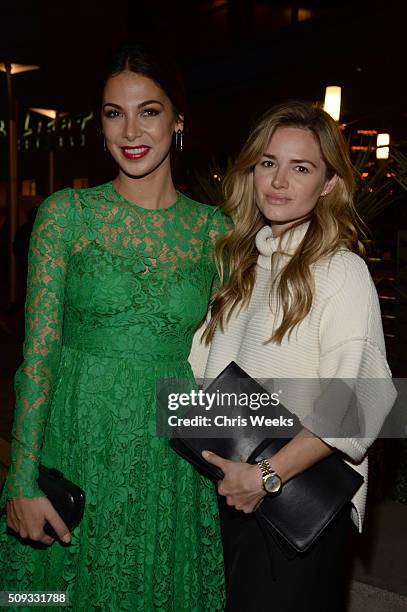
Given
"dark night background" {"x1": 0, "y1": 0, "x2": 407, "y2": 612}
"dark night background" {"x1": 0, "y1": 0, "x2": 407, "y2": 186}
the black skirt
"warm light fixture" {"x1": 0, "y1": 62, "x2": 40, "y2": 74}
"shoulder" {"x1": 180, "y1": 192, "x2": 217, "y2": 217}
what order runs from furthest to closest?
"warm light fixture" {"x1": 0, "y1": 62, "x2": 40, "y2": 74}
"dark night background" {"x1": 0, "y1": 0, "x2": 407, "y2": 186}
"dark night background" {"x1": 0, "y1": 0, "x2": 407, "y2": 612}
"shoulder" {"x1": 180, "y1": 192, "x2": 217, "y2": 217}
the black skirt

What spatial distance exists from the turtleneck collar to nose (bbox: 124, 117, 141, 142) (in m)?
0.48

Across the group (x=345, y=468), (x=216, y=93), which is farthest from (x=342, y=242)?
(x=216, y=93)

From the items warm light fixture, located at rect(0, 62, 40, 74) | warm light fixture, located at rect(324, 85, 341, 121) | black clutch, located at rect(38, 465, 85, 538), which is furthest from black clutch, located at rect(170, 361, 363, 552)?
warm light fixture, located at rect(0, 62, 40, 74)

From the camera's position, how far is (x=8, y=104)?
12953mm

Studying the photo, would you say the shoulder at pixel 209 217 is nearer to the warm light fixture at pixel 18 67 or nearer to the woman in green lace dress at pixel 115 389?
the woman in green lace dress at pixel 115 389

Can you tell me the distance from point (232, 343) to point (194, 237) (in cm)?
35

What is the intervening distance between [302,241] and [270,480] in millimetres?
683

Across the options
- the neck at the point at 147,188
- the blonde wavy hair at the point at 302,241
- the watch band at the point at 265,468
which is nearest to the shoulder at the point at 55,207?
the neck at the point at 147,188

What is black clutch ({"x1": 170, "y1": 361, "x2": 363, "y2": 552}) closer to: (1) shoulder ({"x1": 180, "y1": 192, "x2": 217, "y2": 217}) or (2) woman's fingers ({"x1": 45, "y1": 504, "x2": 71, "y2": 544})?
(2) woman's fingers ({"x1": 45, "y1": 504, "x2": 71, "y2": 544})

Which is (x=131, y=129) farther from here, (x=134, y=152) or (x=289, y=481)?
(x=289, y=481)

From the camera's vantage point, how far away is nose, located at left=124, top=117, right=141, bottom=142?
2.16 m

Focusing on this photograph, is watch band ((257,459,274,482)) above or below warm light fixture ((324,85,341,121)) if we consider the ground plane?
below

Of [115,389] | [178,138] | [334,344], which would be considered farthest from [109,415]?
[178,138]

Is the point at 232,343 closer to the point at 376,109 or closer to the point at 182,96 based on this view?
the point at 182,96
